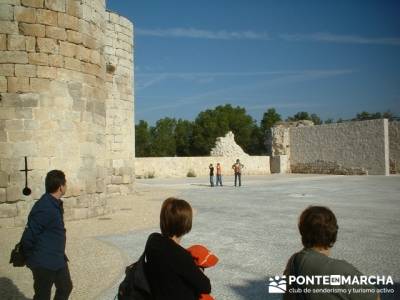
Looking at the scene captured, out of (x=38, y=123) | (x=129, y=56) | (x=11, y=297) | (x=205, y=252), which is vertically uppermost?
(x=129, y=56)

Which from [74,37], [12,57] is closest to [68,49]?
[74,37]

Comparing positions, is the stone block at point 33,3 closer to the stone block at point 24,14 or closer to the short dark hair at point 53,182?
the stone block at point 24,14

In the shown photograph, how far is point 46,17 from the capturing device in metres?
9.13

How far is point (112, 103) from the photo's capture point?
15359mm

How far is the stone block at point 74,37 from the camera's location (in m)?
9.48

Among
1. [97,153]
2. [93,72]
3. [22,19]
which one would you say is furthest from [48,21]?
[97,153]

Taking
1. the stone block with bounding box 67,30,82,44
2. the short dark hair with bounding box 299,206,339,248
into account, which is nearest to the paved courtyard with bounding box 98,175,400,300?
the short dark hair with bounding box 299,206,339,248

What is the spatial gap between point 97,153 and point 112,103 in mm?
5469

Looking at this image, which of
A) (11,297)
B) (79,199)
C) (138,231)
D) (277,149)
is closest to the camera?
(11,297)

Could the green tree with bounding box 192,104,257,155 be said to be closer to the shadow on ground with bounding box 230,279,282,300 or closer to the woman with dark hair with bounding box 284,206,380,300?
the shadow on ground with bounding box 230,279,282,300

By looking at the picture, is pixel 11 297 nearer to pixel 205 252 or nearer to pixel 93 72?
pixel 205 252

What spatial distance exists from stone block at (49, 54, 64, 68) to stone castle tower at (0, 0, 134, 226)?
0.02 m

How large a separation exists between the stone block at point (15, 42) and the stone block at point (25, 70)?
15.5 inches

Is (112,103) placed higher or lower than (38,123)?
higher
